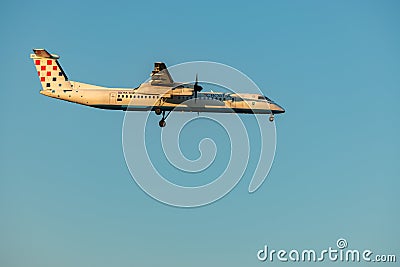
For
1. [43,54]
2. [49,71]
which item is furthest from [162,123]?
[43,54]

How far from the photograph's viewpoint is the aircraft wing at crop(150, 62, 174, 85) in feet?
122

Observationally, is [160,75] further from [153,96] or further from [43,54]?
[43,54]

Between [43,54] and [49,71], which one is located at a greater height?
[43,54]

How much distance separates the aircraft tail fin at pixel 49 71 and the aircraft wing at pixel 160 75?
583 cm

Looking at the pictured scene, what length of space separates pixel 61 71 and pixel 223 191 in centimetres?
1442

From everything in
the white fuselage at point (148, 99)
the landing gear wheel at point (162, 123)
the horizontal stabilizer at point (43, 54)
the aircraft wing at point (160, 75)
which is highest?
the horizontal stabilizer at point (43, 54)

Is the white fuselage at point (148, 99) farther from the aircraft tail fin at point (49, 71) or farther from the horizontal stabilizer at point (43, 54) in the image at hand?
the horizontal stabilizer at point (43, 54)

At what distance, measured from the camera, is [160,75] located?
37.6 metres

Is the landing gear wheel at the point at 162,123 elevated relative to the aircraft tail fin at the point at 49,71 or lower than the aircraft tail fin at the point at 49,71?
lower

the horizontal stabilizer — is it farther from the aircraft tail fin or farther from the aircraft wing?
the aircraft wing

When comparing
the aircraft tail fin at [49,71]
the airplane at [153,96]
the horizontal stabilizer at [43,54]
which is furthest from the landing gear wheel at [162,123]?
the horizontal stabilizer at [43,54]

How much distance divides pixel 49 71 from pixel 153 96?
723 centimetres

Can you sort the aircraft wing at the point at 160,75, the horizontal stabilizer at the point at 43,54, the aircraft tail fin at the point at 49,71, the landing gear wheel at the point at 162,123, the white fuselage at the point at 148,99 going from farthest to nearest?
the horizontal stabilizer at the point at 43,54, the aircraft tail fin at the point at 49,71, the white fuselage at the point at 148,99, the landing gear wheel at the point at 162,123, the aircraft wing at the point at 160,75

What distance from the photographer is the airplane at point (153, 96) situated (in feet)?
126
